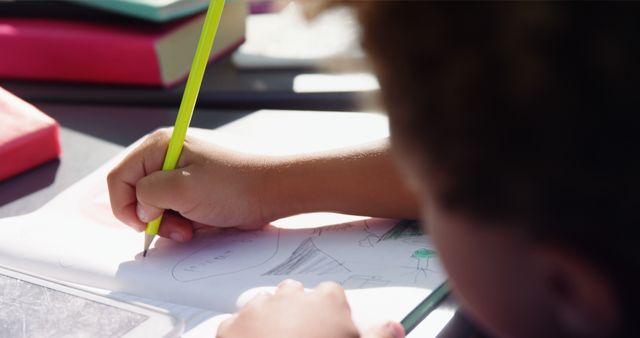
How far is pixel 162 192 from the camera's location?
651 mm

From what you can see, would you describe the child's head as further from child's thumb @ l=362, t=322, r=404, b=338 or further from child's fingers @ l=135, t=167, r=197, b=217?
child's fingers @ l=135, t=167, r=197, b=217

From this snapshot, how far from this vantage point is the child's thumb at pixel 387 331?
50 centimetres

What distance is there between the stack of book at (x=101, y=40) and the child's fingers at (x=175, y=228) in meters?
0.37

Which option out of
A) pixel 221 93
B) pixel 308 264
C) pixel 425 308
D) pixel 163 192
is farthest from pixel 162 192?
pixel 221 93

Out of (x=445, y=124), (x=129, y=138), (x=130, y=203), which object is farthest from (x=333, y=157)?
(x=445, y=124)

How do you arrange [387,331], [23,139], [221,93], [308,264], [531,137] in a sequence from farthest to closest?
[221,93] < [23,139] < [308,264] < [387,331] < [531,137]

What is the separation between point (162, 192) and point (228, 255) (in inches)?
2.9

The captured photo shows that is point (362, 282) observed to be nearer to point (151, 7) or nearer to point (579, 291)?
point (579, 291)

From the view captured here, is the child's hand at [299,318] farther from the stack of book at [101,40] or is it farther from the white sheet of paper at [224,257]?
the stack of book at [101,40]

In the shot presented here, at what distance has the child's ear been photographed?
12.2 inches

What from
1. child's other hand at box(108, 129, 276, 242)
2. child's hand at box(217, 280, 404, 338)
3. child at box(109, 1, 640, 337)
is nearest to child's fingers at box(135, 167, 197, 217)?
child's other hand at box(108, 129, 276, 242)

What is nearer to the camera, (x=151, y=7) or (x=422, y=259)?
(x=422, y=259)

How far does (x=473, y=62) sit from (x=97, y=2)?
33.1 inches

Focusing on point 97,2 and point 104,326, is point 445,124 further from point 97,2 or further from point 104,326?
point 97,2
